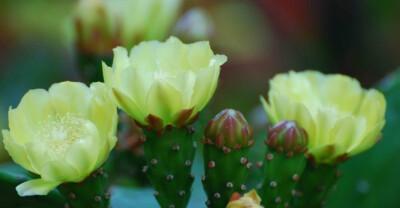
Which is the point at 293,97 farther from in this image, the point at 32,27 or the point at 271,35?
the point at 271,35

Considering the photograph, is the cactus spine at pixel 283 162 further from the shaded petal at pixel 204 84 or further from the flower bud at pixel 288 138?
the shaded petal at pixel 204 84

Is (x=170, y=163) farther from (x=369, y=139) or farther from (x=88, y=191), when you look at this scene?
(x=369, y=139)

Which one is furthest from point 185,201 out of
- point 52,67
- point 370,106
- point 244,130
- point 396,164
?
point 52,67

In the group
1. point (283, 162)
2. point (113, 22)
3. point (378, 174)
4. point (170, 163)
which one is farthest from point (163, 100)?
point (378, 174)

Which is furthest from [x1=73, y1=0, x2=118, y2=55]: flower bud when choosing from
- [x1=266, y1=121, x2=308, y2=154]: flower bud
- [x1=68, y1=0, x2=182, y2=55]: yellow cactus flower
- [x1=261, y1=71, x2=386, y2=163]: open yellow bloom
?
[x1=266, y1=121, x2=308, y2=154]: flower bud

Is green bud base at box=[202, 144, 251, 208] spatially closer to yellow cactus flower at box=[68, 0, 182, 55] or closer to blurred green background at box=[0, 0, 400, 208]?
yellow cactus flower at box=[68, 0, 182, 55]

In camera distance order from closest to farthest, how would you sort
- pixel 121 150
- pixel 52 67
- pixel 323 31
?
pixel 121 150
pixel 52 67
pixel 323 31
